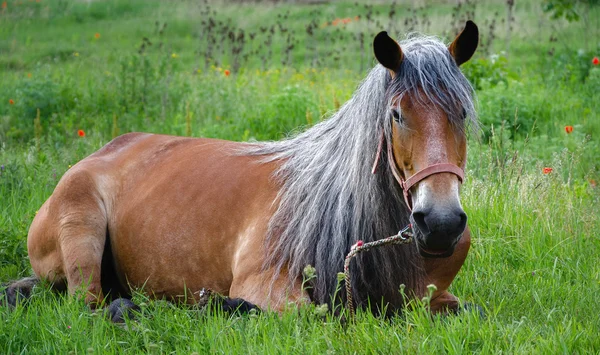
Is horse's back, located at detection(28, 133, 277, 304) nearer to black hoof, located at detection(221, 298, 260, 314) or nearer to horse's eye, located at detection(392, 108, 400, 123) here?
black hoof, located at detection(221, 298, 260, 314)

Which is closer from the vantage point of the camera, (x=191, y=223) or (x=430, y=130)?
(x=430, y=130)

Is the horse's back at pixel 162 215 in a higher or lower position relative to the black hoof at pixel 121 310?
higher

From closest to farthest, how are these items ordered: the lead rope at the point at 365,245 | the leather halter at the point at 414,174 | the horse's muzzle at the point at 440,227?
the horse's muzzle at the point at 440,227 < the leather halter at the point at 414,174 < the lead rope at the point at 365,245

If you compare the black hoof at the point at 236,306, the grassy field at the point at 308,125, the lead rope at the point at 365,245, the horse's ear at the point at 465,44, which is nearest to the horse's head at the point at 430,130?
the horse's ear at the point at 465,44

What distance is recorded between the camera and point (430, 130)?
130 inches

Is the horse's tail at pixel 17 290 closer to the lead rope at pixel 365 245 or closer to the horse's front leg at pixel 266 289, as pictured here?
the horse's front leg at pixel 266 289

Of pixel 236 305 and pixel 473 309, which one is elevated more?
pixel 473 309

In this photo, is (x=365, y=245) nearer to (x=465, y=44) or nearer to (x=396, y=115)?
(x=396, y=115)

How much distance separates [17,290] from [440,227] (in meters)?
2.62

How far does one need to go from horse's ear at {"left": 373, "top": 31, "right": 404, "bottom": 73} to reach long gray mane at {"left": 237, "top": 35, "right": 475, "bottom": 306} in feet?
0.16

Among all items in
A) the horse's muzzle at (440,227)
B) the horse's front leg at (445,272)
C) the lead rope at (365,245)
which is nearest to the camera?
the horse's muzzle at (440,227)

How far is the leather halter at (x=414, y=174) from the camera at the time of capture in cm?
319

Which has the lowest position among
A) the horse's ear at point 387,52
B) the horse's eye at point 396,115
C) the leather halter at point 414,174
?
the leather halter at point 414,174

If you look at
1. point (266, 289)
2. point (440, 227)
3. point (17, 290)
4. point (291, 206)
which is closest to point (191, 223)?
point (291, 206)
